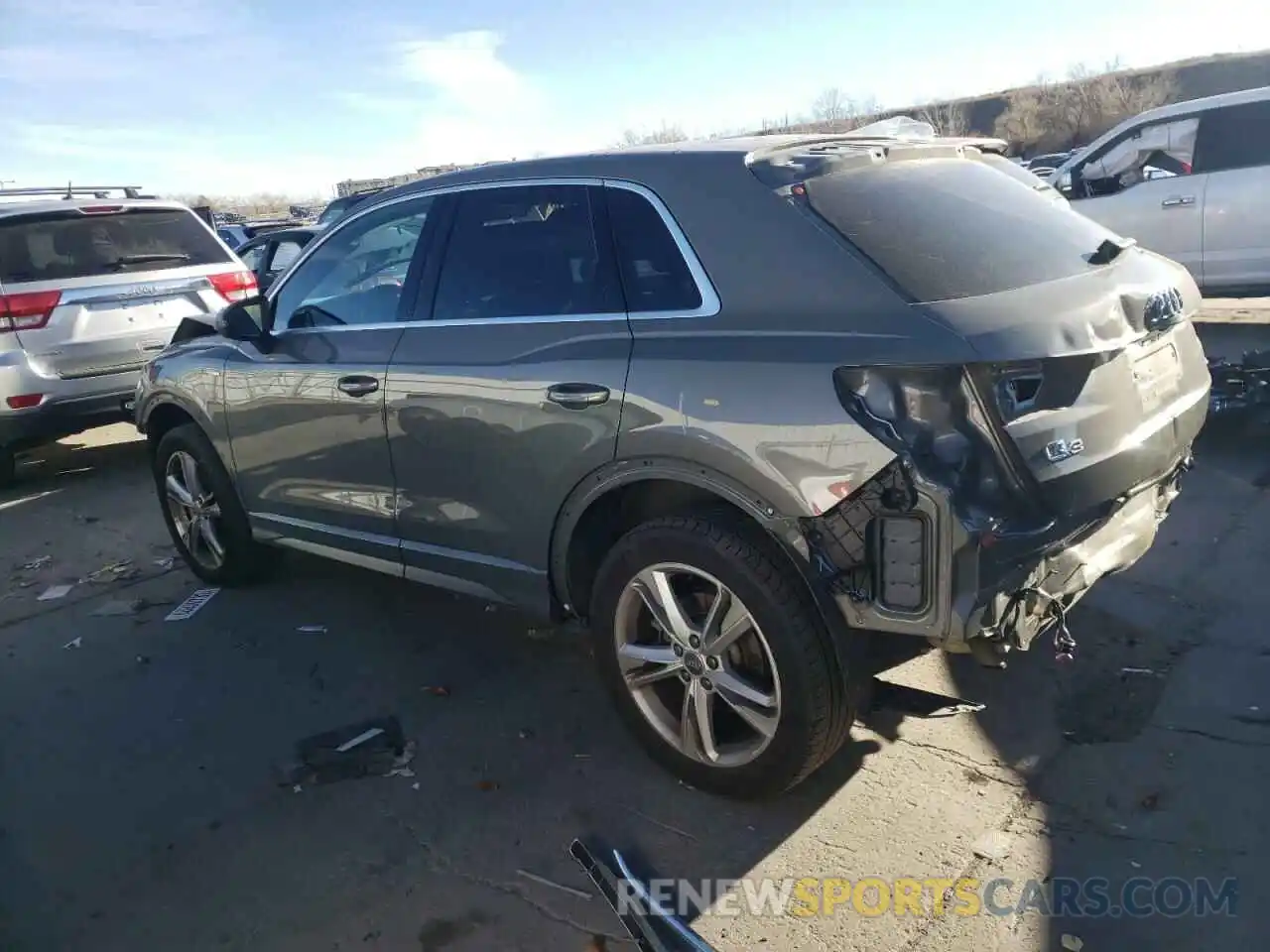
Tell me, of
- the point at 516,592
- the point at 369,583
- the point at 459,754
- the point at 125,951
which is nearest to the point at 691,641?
the point at 516,592

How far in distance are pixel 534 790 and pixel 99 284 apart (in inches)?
217

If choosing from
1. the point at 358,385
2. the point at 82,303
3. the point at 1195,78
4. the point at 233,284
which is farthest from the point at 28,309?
the point at 1195,78

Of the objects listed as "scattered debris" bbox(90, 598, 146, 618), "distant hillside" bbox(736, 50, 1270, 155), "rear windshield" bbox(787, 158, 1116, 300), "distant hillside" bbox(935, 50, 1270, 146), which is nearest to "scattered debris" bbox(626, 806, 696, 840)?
"rear windshield" bbox(787, 158, 1116, 300)

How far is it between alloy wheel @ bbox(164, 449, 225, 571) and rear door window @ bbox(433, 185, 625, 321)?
2.04m

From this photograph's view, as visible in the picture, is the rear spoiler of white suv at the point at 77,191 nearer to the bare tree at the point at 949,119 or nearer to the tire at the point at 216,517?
the tire at the point at 216,517

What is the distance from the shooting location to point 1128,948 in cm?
245

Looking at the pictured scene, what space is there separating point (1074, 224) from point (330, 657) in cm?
335

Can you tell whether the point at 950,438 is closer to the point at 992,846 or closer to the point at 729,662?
the point at 729,662

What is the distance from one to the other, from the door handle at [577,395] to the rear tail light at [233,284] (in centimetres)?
525

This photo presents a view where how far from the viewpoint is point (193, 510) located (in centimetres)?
509

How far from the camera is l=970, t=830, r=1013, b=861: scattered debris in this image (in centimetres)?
279

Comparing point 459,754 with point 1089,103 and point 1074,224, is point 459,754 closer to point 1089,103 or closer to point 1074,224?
point 1074,224

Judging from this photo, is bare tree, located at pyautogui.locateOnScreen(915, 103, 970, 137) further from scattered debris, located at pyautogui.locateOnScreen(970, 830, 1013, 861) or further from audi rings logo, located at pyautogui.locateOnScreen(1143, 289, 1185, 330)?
scattered debris, located at pyautogui.locateOnScreen(970, 830, 1013, 861)

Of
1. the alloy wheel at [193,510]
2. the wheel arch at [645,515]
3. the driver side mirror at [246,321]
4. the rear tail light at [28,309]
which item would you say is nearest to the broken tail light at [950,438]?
the wheel arch at [645,515]
